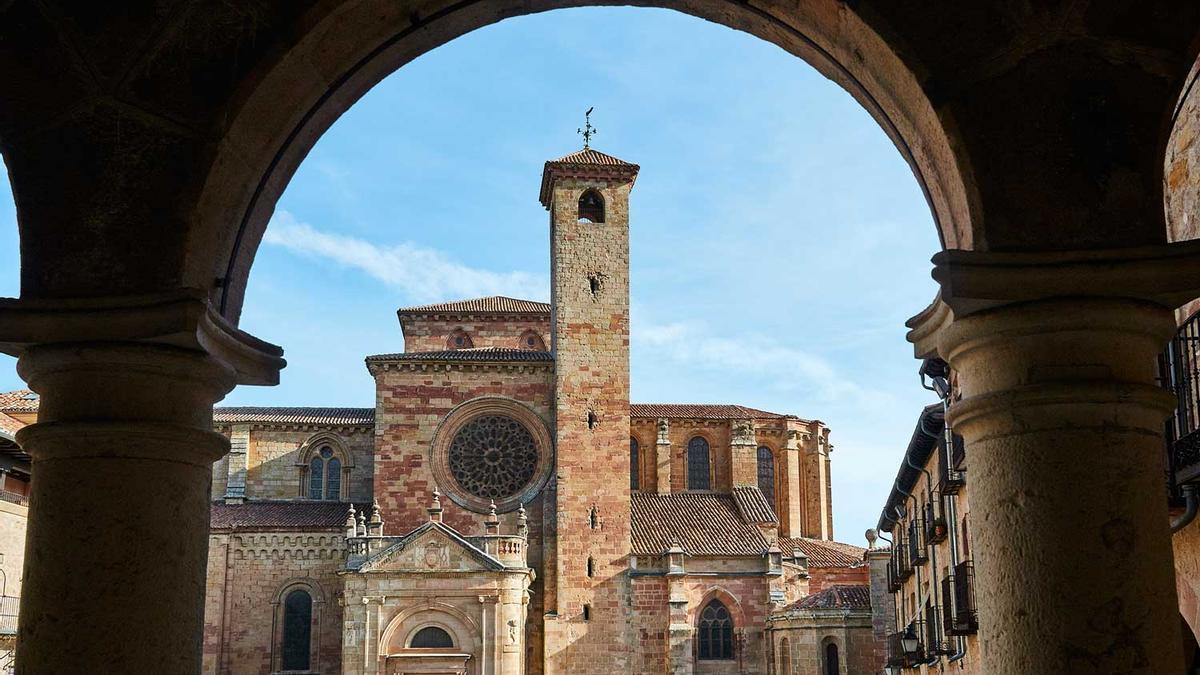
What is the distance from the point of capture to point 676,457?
48156 mm

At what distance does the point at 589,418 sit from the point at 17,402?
17.8m

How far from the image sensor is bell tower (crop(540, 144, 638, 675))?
39375 millimetres

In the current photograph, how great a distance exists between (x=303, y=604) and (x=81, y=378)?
36360 millimetres

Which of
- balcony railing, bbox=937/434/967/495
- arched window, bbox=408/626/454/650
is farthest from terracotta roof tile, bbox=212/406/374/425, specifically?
balcony railing, bbox=937/434/967/495

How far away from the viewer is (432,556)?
3656 centimetres

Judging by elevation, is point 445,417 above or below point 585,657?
above

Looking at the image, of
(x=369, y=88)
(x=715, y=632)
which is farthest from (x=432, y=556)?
(x=369, y=88)

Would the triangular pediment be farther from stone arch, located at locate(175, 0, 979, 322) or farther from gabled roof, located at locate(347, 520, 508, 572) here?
stone arch, located at locate(175, 0, 979, 322)

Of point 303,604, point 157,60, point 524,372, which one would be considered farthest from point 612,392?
point 157,60

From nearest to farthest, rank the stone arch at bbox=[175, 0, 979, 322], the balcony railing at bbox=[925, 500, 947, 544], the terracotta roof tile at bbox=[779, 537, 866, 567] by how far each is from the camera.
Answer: the stone arch at bbox=[175, 0, 979, 322] < the balcony railing at bbox=[925, 500, 947, 544] < the terracotta roof tile at bbox=[779, 537, 866, 567]

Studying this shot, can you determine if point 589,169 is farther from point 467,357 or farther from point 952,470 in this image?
point 952,470

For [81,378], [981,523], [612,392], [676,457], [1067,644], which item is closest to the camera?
[1067,644]

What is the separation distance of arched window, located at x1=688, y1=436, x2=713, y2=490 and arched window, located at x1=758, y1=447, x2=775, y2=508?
112 inches

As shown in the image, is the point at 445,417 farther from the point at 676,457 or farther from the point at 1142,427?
the point at 1142,427
